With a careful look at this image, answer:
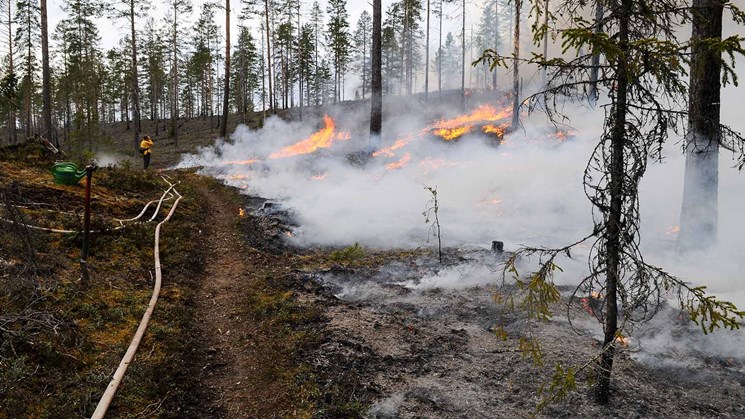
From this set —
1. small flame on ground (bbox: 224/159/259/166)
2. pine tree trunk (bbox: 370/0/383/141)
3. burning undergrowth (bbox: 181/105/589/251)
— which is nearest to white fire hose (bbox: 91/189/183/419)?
burning undergrowth (bbox: 181/105/589/251)

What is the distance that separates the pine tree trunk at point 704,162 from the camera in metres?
8.20

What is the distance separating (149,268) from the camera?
8.41m

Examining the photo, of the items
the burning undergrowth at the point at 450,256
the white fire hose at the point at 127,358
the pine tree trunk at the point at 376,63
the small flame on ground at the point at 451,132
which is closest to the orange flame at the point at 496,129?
the burning undergrowth at the point at 450,256

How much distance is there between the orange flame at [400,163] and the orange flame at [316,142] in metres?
7.65

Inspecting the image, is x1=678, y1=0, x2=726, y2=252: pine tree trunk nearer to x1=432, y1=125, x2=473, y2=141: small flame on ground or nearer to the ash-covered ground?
the ash-covered ground

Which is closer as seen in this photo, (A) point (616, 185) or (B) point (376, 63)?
(A) point (616, 185)

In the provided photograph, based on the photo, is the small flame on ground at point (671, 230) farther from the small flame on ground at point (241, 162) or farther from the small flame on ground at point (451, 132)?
the small flame on ground at point (241, 162)

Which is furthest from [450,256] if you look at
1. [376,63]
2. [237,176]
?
[237,176]

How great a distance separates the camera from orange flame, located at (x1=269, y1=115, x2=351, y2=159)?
90.5ft

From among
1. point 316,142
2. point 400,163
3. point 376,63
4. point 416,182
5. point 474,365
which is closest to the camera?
point 474,365

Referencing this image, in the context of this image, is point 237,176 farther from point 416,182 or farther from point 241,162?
point 416,182

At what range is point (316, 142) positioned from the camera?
30.0m

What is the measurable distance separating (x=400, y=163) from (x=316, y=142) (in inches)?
446

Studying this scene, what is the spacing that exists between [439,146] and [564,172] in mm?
8845
